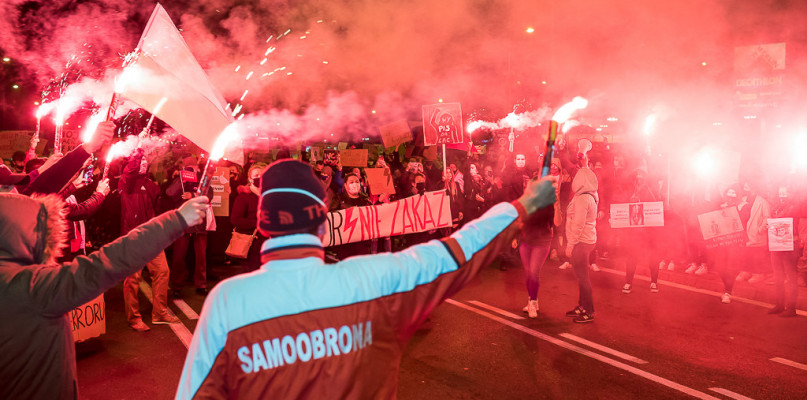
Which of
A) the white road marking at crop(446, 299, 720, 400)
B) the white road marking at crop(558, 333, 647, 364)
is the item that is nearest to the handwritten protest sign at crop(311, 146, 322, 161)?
the white road marking at crop(446, 299, 720, 400)

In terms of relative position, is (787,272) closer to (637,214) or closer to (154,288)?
(637,214)

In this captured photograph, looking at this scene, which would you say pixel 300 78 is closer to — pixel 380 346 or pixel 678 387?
pixel 678 387

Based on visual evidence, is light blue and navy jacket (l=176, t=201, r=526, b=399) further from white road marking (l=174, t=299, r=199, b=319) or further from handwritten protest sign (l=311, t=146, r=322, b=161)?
handwritten protest sign (l=311, t=146, r=322, b=161)

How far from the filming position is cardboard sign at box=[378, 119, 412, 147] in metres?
11.3

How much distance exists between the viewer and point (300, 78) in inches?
435

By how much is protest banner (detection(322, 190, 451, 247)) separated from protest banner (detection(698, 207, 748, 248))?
14.6ft

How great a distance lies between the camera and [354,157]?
11969 mm

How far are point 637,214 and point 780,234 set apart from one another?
241 cm

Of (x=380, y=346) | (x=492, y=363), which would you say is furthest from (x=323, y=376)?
(x=492, y=363)

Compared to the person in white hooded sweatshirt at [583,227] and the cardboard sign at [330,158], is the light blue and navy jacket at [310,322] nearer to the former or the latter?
the person in white hooded sweatshirt at [583,227]

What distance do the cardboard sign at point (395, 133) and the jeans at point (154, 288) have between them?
578 cm

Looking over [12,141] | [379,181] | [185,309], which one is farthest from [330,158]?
[12,141]

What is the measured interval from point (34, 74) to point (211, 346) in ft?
23.4

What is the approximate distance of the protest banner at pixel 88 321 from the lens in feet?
17.9
